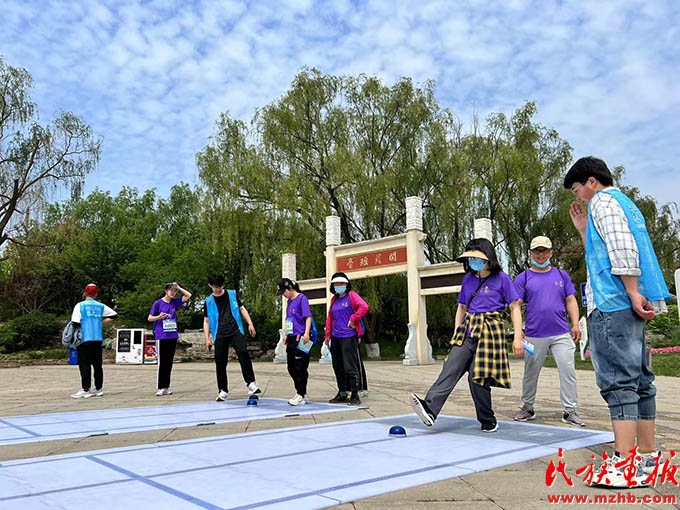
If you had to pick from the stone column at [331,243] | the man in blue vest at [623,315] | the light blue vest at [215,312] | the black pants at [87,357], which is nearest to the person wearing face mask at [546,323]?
the man in blue vest at [623,315]

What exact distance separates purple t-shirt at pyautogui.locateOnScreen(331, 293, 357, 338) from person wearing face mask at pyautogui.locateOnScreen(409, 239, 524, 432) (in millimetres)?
2262

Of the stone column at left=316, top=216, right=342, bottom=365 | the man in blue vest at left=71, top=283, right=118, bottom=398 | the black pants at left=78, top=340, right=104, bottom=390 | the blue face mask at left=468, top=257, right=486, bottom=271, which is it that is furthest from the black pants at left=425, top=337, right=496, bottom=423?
the stone column at left=316, top=216, right=342, bottom=365

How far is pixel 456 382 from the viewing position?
4.57 metres

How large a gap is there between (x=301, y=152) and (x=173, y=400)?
15.6 meters

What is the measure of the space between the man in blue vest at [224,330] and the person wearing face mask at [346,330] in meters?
1.20

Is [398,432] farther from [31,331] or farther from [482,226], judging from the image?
[31,331]

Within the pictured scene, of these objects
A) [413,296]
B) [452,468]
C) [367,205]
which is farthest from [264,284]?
[452,468]

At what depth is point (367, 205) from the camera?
68.1 feet

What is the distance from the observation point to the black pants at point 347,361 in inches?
273

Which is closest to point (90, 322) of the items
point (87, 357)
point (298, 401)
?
point (87, 357)

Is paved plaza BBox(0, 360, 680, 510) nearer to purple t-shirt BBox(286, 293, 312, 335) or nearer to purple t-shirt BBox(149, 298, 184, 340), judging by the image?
purple t-shirt BBox(149, 298, 184, 340)

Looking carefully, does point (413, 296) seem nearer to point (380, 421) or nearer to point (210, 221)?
point (210, 221)

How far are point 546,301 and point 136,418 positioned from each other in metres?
4.33

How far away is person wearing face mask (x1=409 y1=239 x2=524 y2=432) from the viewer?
4.52 metres
